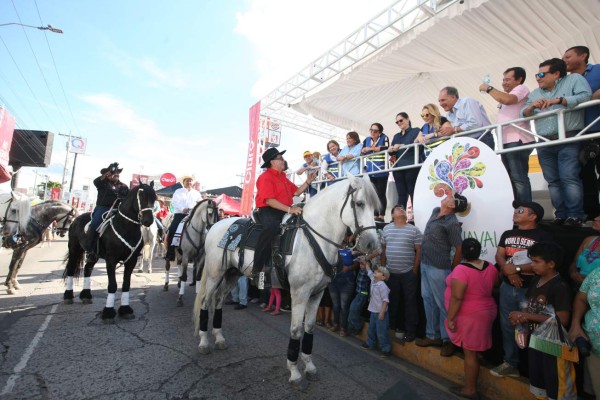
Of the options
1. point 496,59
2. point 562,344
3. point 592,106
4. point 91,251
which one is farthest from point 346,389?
point 496,59

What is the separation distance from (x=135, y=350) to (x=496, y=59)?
10.4 metres


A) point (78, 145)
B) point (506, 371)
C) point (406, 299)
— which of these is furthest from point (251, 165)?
point (78, 145)

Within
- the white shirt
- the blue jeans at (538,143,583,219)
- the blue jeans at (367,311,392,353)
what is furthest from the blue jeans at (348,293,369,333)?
the white shirt

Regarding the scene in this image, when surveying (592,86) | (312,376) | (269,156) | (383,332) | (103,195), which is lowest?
(312,376)

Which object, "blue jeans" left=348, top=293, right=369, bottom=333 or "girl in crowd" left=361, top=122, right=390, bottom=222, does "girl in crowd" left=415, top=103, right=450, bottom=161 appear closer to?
"girl in crowd" left=361, top=122, right=390, bottom=222

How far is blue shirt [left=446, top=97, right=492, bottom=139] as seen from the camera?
4398 millimetres

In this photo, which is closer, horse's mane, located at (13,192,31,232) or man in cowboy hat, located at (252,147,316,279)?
man in cowboy hat, located at (252,147,316,279)

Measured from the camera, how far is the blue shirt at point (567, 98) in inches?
131

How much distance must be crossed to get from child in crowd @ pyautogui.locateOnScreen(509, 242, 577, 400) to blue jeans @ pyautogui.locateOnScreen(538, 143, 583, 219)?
108 centimetres

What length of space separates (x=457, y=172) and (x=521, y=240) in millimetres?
1291

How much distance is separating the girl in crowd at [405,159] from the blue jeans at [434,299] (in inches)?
67.9

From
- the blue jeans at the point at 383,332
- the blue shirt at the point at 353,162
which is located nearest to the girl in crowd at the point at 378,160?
the blue shirt at the point at 353,162

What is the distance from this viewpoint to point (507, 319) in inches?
126

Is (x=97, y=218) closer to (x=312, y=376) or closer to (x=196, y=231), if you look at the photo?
(x=196, y=231)
